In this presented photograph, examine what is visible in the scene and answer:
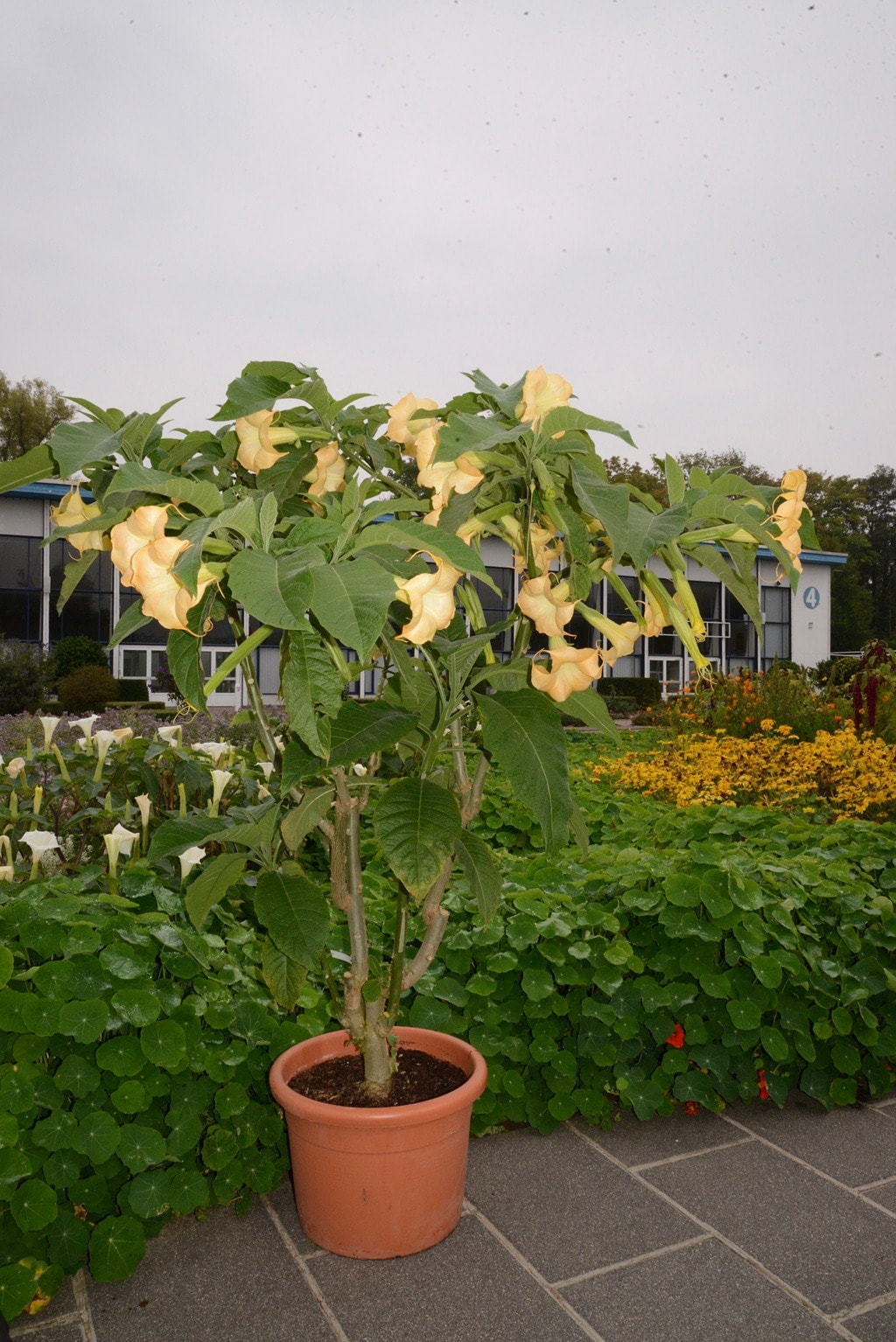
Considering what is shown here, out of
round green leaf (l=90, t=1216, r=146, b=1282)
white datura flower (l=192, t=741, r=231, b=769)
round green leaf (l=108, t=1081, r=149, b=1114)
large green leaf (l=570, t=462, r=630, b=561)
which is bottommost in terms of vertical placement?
round green leaf (l=90, t=1216, r=146, b=1282)

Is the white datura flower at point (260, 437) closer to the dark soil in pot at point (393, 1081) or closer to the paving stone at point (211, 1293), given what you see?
the dark soil in pot at point (393, 1081)

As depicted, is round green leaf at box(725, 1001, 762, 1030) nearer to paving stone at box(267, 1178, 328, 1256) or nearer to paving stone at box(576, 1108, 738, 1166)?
paving stone at box(576, 1108, 738, 1166)

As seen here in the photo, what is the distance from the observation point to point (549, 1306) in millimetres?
1602

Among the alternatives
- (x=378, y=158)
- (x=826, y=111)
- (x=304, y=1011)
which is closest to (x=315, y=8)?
(x=378, y=158)

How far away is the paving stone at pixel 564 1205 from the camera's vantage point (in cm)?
177

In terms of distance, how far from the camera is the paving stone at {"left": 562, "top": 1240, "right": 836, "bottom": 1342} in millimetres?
1534

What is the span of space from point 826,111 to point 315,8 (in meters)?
3.99

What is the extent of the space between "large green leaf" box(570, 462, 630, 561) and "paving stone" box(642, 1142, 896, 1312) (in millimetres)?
1532

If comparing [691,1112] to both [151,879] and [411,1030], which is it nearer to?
[411,1030]

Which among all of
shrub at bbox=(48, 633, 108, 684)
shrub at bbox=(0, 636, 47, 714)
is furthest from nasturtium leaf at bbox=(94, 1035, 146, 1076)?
shrub at bbox=(48, 633, 108, 684)

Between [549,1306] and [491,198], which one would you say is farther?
[491,198]

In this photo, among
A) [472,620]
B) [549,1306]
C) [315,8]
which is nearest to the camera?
[549,1306]

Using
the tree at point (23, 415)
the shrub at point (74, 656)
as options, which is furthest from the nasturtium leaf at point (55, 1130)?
the tree at point (23, 415)

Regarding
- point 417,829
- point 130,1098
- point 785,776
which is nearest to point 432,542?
point 417,829
